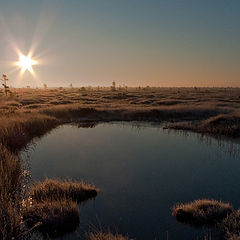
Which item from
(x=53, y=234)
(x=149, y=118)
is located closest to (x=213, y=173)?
(x=53, y=234)

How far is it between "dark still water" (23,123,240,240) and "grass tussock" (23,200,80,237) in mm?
347

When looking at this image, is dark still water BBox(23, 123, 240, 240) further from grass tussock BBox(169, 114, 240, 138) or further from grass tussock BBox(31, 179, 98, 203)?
grass tussock BBox(169, 114, 240, 138)

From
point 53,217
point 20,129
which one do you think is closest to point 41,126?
point 20,129

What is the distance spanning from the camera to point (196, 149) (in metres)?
16.0

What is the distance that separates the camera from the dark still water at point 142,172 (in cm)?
720

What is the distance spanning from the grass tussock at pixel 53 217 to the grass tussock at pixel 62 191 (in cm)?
84

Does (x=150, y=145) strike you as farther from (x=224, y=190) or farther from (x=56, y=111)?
(x=56, y=111)

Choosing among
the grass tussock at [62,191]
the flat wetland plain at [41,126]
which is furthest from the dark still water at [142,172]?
the flat wetland plain at [41,126]

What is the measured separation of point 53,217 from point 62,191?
1894 millimetres

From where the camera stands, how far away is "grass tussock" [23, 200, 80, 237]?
21.4 ft

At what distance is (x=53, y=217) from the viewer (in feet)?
22.1

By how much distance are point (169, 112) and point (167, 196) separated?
23964 millimetres

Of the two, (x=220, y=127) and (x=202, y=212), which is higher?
(x=220, y=127)

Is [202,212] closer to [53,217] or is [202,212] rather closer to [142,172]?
[142,172]
